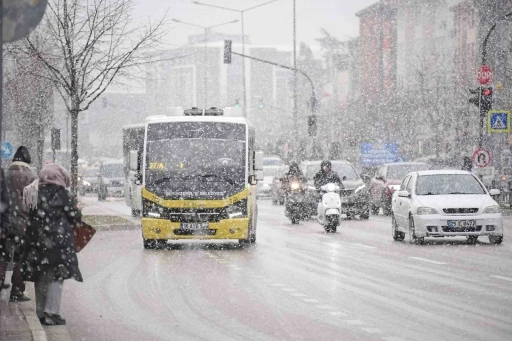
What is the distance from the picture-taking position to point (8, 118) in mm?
59344

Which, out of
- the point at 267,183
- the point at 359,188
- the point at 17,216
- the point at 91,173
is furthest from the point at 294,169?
the point at 91,173

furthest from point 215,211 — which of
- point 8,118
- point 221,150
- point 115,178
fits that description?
point 115,178

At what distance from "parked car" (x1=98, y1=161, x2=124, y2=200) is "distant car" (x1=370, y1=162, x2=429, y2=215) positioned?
1012 inches

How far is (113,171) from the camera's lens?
68.1 metres

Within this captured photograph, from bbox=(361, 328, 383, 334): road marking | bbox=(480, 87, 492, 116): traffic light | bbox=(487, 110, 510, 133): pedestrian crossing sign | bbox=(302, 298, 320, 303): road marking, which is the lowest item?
bbox=(302, 298, 320, 303): road marking

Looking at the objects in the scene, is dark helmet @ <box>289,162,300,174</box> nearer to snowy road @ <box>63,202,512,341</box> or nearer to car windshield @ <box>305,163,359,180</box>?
car windshield @ <box>305,163,359,180</box>

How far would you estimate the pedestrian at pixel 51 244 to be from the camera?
12023 mm

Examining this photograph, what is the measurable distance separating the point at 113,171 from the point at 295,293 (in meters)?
53.0

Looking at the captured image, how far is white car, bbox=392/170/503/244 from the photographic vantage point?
2517 centimetres

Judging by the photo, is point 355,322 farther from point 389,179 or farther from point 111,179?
point 111,179

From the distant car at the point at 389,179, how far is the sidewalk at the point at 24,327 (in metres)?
28.7

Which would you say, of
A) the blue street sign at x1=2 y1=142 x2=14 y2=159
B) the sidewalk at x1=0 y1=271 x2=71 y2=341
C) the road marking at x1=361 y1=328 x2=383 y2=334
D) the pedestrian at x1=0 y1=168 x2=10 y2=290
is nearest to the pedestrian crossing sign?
the blue street sign at x1=2 y1=142 x2=14 y2=159

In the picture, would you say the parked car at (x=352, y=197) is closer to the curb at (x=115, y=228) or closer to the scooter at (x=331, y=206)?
the curb at (x=115, y=228)

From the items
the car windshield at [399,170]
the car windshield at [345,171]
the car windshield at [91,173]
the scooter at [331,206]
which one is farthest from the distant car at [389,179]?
the car windshield at [91,173]
